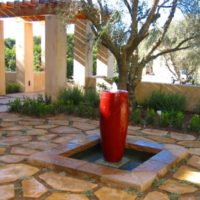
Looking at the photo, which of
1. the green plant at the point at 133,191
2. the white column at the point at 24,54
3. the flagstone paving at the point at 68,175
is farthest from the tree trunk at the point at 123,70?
the white column at the point at 24,54

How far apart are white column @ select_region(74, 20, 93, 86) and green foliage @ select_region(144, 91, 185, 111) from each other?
9.03 ft

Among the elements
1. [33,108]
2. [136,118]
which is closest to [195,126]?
[136,118]

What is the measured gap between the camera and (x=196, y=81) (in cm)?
1311

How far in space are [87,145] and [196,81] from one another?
9365mm

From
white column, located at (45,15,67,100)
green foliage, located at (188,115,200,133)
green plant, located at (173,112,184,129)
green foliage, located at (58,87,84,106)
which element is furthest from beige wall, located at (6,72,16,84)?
green foliage, located at (188,115,200,133)

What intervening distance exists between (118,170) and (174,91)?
4.93m

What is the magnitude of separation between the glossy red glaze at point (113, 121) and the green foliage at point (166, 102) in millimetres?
3388

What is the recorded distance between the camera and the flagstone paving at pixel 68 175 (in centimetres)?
336

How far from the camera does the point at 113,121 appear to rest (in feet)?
13.8

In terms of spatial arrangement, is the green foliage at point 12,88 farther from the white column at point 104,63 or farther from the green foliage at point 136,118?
the green foliage at point 136,118

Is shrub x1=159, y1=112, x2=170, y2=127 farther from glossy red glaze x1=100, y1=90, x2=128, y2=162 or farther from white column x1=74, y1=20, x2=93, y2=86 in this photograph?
white column x1=74, y1=20, x2=93, y2=86

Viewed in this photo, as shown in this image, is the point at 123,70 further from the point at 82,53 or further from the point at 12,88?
the point at 12,88

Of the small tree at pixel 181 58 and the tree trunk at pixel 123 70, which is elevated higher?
the small tree at pixel 181 58

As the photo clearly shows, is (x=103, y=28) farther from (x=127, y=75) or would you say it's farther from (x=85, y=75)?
(x=85, y=75)
